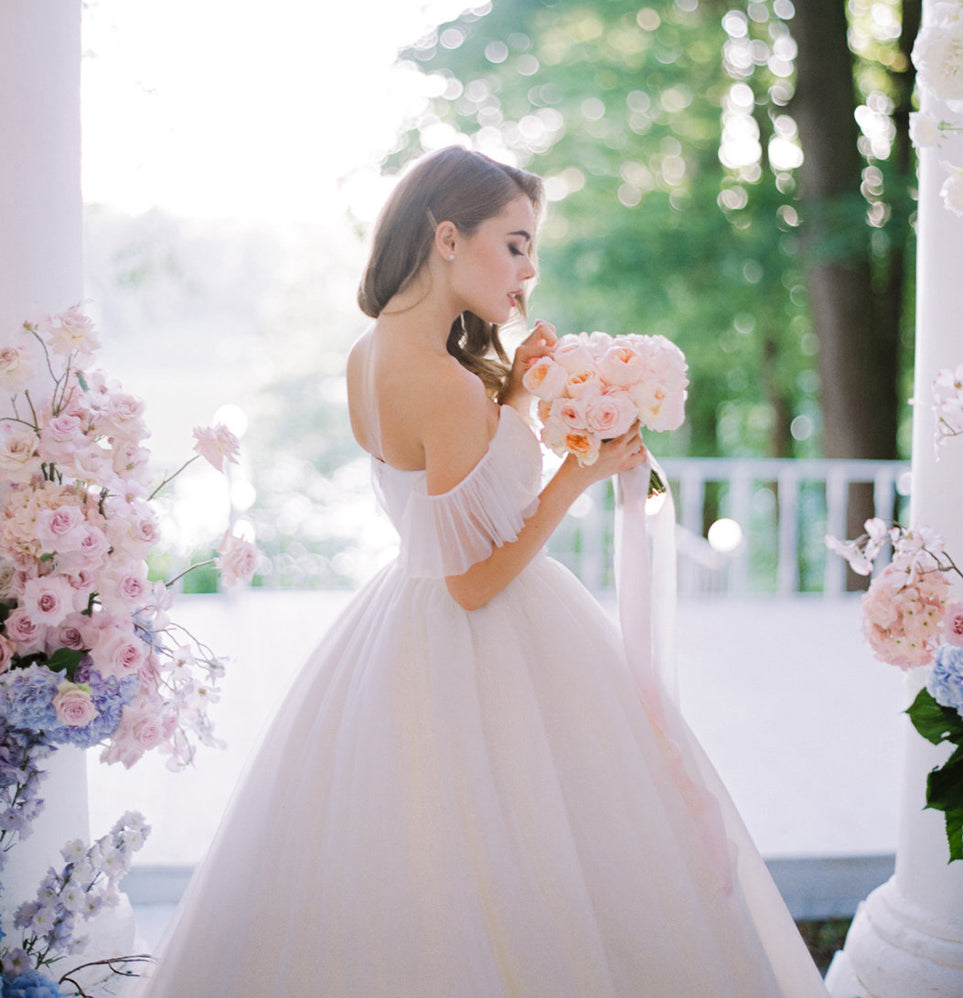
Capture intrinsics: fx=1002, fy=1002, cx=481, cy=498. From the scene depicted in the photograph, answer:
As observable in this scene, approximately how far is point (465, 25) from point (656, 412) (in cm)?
554

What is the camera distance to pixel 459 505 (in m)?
1.58

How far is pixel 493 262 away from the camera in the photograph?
5.52ft

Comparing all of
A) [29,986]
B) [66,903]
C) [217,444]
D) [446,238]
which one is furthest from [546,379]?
[29,986]

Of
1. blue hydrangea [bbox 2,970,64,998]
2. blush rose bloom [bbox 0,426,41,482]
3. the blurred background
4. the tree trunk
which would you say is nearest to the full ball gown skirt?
blue hydrangea [bbox 2,970,64,998]

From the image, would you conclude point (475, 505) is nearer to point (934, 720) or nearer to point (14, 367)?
point (14, 367)

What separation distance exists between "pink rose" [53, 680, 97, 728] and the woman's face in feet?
2.89

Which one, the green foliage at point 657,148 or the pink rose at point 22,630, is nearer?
the pink rose at point 22,630

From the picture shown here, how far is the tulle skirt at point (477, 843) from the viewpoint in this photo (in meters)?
1.45

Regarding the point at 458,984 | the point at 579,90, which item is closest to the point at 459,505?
the point at 458,984

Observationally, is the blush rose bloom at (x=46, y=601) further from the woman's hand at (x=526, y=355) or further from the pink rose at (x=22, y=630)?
the woman's hand at (x=526, y=355)

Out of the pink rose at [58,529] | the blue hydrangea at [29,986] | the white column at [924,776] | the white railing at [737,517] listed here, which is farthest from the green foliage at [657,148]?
the blue hydrangea at [29,986]

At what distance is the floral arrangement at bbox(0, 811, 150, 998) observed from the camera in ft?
5.52

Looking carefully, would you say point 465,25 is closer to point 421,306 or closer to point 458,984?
point 421,306

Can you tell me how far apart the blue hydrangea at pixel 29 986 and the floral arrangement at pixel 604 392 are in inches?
48.5
